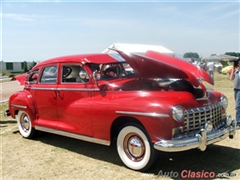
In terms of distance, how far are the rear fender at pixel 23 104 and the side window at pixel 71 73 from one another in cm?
116

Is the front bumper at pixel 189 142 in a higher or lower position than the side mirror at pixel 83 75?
lower

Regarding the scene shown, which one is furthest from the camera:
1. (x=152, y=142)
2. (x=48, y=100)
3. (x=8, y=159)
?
(x=48, y=100)

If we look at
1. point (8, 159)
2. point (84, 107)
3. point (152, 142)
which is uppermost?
point (84, 107)

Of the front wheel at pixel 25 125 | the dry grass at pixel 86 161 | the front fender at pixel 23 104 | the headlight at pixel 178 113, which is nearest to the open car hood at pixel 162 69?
the headlight at pixel 178 113

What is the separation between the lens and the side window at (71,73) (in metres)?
5.46

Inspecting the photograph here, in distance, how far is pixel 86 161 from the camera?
16.2ft

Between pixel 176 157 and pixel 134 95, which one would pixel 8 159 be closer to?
pixel 134 95

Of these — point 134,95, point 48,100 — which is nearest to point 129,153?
point 134,95

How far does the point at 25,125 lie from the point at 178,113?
4058 millimetres

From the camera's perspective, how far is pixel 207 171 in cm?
427

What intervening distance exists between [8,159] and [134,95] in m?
2.68

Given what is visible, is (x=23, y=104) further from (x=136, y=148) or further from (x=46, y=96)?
(x=136, y=148)

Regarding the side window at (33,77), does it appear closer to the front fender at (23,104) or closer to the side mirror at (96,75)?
the front fender at (23,104)

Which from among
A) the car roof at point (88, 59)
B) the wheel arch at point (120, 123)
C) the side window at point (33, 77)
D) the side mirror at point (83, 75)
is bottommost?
the wheel arch at point (120, 123)
